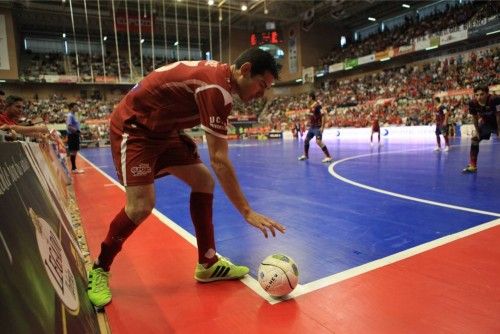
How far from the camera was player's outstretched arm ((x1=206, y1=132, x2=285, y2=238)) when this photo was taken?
6.36ft

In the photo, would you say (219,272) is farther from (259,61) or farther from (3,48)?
(3,48)

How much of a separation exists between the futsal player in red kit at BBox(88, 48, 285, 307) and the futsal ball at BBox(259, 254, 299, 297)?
0.35 meters

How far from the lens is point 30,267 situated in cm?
125

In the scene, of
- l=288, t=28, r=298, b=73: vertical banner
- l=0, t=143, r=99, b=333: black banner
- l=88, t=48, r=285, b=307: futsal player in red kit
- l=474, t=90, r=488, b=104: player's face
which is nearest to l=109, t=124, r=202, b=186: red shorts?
l=88, t=48, r=285, b=307: futsal player in red kit

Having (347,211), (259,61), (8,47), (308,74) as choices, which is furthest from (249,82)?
(308,74)

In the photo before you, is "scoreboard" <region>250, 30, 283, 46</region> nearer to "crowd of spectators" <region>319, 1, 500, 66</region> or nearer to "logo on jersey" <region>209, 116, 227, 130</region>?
"crowd of spectators" <region>319, 1, 500, 66</region>

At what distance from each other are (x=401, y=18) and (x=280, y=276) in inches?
1580

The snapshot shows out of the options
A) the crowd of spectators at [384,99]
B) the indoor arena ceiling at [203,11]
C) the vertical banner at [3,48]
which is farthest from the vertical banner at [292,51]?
the vertical banner at [3,48]

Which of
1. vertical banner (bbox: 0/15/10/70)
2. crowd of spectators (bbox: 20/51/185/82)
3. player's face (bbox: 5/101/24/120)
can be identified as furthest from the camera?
crowd of spectators (bbox: 20/51/185/82)

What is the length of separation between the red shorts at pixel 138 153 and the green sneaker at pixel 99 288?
24.9 inches

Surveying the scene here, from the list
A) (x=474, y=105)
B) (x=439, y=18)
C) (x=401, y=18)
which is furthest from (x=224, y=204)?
(x=401, y=18)

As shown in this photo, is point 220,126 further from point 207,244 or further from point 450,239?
point 450,239

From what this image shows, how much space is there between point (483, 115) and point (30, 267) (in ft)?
25.9

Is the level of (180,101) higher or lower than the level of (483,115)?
higher
